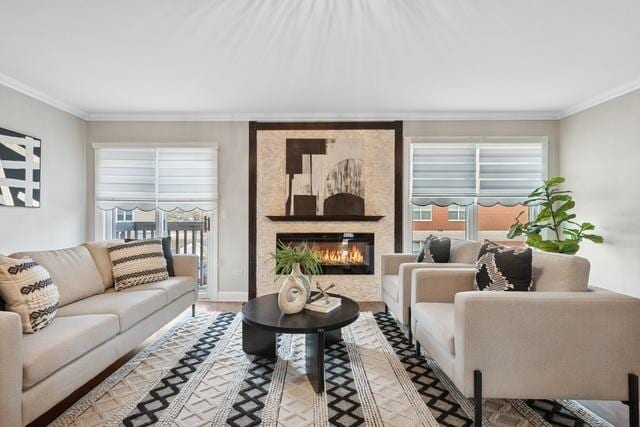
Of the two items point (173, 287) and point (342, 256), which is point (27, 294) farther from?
point (342, 256)

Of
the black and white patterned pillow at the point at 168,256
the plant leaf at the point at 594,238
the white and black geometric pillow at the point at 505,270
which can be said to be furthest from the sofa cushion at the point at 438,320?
the black and white patterned pillow at the point at 168,256

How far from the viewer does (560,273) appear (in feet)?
6.80

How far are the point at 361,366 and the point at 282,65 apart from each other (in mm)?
2588

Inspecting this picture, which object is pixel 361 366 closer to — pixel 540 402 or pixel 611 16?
pixel 540 402

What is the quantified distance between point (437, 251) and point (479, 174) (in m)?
1.69

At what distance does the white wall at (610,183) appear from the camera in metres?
3.41

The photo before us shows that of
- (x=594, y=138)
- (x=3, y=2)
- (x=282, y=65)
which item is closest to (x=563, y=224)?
(x=594, y=138)

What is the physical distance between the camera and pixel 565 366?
69.6 inches

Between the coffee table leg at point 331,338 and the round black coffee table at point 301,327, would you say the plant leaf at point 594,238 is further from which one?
the coffee table leg at point 331,338

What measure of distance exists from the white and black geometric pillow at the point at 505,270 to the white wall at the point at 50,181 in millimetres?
4311

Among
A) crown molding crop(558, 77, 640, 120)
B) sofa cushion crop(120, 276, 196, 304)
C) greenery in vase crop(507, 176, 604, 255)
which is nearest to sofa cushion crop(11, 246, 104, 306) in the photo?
sofa cushion crop(120, 276, 196, 304)

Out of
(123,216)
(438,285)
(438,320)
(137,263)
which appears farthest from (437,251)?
(123,216)

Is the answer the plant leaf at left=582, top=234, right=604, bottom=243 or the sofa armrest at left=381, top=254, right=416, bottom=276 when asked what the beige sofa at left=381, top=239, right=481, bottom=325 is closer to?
the sofa armrest at left=381, top=254, right=416, bottom=276

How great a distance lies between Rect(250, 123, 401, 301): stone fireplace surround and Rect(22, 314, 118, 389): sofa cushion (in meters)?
2.31
